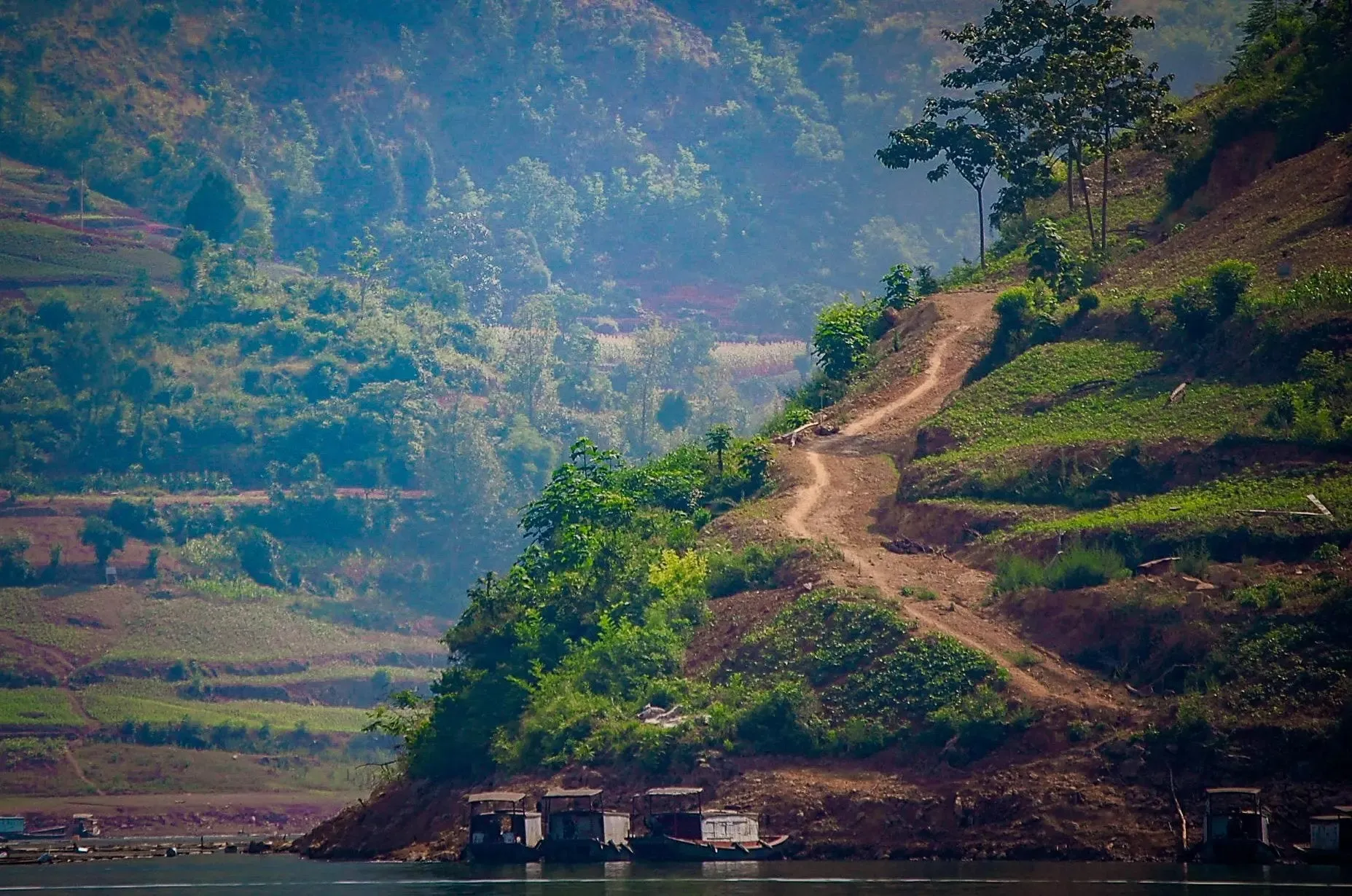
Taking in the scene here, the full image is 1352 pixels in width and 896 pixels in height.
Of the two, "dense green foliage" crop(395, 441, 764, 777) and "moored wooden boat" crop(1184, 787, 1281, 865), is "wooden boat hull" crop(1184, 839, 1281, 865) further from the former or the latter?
"dense green foliage" crop(395, 441, 764, 777)

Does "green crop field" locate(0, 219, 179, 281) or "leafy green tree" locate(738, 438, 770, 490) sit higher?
"green crop field" locate(0, 219, 179, 281)

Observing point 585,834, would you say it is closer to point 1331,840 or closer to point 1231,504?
point 1331,840

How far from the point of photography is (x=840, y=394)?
81562 mm

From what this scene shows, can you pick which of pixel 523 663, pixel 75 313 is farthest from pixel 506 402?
pixel 523 663

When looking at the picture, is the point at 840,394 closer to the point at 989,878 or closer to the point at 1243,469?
the point at 1243,469

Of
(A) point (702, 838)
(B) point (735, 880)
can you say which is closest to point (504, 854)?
(A) point (702, 838)

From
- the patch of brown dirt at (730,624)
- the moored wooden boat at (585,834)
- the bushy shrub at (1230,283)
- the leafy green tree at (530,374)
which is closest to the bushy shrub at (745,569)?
the patch of brown dirt at (730,624)

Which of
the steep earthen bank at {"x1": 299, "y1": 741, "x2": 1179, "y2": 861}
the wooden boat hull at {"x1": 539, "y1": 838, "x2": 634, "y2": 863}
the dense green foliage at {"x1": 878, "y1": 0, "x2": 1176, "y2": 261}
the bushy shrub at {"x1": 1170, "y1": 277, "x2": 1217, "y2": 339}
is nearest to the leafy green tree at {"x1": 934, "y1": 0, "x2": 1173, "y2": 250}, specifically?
the dense green foliage at {"x1": 878, "y1": 0, "x2": 1176, "y2": 261}

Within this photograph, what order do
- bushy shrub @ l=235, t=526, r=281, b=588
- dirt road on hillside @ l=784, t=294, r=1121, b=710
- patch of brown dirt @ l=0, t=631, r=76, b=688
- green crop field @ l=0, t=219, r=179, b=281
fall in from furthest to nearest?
green crop field @ l=0, t=219, r=179, b=281 < bushy shrub @ l=235, t=526, r=281, b=588 < patch of brown dirt @ l=0, t=631, r=76, b=688 < dirt road on hillside @ l=784, t=294, r=1121, b=710

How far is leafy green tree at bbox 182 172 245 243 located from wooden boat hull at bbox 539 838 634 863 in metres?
135

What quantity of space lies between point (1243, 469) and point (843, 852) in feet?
54.7

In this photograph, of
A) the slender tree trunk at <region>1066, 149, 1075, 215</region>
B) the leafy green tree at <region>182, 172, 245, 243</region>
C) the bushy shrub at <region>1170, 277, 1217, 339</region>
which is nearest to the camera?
the bushy shrub at <region>1170, 277, 1217, 339</region>

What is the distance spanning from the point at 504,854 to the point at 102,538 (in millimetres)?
88691

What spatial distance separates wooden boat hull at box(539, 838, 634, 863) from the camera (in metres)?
59.2
